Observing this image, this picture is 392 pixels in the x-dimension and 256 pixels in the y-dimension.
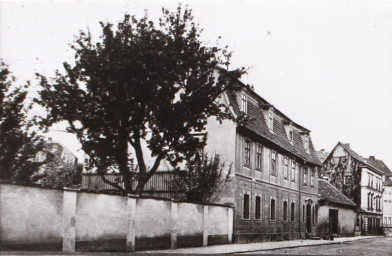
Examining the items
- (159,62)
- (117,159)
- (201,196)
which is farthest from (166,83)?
(201,196)

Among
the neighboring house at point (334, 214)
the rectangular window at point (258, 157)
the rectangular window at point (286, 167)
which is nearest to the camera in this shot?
the rectangular window at point (258, 157)

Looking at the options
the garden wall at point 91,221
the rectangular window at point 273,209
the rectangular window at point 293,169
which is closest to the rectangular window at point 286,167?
the rectangular window at point 293,169

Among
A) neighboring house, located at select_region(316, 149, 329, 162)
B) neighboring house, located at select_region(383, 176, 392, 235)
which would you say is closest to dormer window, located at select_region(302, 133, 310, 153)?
neighboring house, located at select_region(316, 149, 329, 162)

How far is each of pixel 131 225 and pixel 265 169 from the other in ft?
51.8

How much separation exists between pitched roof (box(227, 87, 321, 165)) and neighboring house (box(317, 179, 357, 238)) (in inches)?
199

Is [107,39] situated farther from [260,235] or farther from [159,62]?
[260,235]

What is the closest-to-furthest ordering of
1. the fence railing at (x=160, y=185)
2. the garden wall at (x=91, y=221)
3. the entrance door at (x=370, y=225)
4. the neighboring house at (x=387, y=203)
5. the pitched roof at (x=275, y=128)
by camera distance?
the garden wall at (x=91, y=221) < the fence railing at (x=160, y=185) < the pitched roof at (x=275, y=128) < the entrance door at (x=370, y=225) < the neighboring house at (x=387, y=203)

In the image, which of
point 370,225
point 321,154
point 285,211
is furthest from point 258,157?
point 321,154

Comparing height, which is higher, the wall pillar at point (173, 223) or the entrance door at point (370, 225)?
the wall pillar at point (173, 223)

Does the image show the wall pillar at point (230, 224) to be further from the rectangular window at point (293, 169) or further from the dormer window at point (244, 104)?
the rectangular window at point (293, 169)

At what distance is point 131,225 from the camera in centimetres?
1717

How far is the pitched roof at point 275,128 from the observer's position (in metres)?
28.4

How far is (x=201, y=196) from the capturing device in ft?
80.4

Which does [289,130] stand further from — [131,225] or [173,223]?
[131,225]
